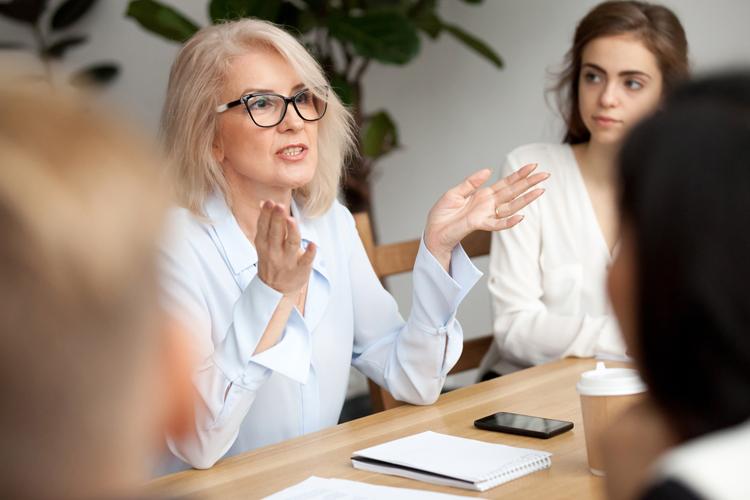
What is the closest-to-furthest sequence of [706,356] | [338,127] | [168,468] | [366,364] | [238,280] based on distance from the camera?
[706,356], [168,468], [238,280], [366,364], [338,127]

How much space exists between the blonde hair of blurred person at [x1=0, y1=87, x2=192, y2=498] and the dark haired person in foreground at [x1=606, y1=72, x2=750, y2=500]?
286 mm

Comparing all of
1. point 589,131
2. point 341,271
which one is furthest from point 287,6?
point 341,271

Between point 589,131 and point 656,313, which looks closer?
point 656,313

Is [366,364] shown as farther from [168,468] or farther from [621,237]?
[621,237]

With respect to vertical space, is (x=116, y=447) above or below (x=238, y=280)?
above

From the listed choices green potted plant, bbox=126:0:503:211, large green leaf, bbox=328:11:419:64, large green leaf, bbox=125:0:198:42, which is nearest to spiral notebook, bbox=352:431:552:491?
green potted plant, bbox=126:0:503:211

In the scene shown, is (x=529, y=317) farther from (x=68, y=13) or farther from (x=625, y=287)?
(x=68, y=13)

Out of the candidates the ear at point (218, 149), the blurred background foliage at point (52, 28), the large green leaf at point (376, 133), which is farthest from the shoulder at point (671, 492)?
the blurred background foliage at point (52, 28)

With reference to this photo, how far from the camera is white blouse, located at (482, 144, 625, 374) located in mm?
2246

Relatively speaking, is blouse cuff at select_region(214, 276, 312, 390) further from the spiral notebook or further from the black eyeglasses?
the black eyeglasses

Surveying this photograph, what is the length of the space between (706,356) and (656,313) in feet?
0.12

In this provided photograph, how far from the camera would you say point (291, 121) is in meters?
1.98

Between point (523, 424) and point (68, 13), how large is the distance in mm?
3322

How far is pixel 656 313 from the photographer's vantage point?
23.7 inches
